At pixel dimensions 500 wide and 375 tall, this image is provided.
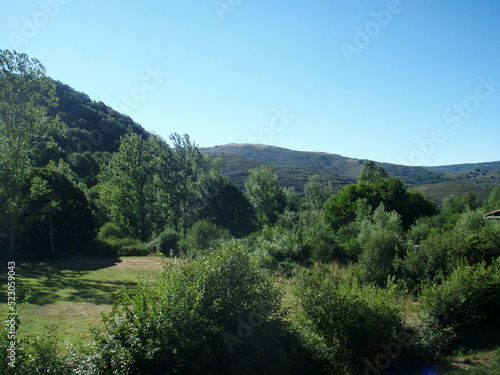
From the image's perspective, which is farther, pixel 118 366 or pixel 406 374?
pixel 406 374

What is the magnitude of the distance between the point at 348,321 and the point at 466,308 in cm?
507

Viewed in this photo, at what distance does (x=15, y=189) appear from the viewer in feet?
70.2

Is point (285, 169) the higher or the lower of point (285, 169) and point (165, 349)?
the higher

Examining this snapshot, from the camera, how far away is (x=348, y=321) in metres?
8.75

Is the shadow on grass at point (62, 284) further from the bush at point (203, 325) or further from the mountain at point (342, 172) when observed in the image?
the mountain at point (342, 172)

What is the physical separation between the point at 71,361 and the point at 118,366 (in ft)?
2.73

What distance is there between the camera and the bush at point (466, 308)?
10906 mm

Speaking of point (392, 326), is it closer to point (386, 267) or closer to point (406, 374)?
point (406, 374)

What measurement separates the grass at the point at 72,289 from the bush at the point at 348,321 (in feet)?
14.1

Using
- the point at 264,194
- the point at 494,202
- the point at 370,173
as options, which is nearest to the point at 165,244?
the point at 264,194

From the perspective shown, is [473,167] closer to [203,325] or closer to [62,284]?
[62,284]

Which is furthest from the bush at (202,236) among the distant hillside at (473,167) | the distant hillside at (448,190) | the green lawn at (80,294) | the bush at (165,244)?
the distant hillside at (473,167)

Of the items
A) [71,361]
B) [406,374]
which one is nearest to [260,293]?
[71,361]

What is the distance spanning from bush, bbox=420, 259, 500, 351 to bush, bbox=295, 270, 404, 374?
8.86 ft
